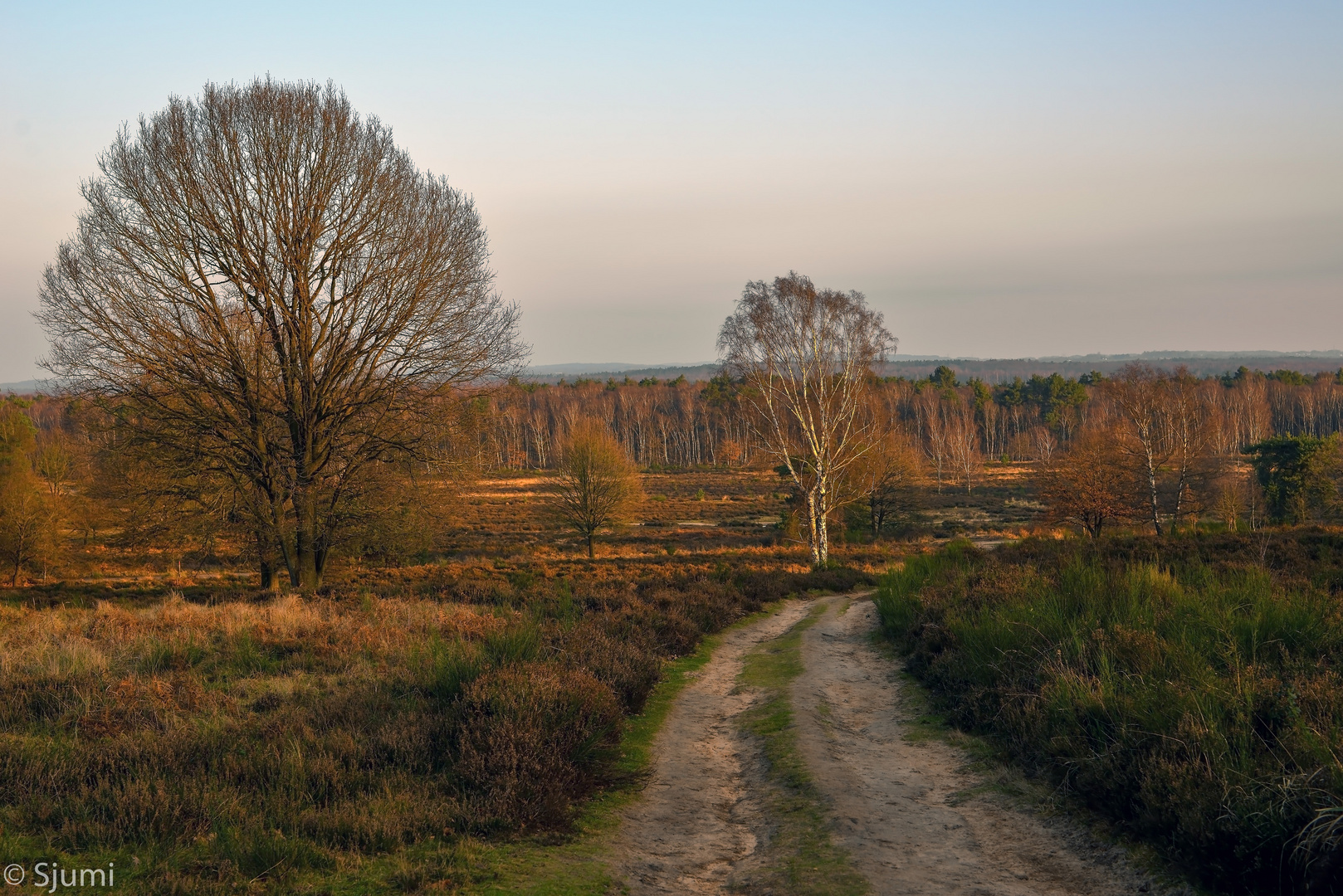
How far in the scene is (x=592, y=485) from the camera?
42.5 meters

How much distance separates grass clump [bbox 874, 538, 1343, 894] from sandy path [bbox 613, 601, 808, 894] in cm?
274

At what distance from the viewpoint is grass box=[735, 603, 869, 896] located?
502 centimetres

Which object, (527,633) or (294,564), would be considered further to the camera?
(294,564)

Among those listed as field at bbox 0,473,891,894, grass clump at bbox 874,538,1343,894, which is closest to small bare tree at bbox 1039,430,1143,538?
grass clump at bbox 874,538,1343,894

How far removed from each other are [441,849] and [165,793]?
6.38 ft

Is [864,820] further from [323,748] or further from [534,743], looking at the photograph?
[323,748]

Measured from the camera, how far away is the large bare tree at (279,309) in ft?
51.0

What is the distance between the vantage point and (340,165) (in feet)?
55.2

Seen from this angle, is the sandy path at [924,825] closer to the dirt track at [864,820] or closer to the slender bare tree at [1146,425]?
the dirt track at [864,820]

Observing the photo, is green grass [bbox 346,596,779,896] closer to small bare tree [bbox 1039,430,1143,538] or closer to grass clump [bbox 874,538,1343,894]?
grass clump [bbox 874,538,1343,894]

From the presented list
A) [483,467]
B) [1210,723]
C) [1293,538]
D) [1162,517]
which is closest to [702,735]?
[1210,723]

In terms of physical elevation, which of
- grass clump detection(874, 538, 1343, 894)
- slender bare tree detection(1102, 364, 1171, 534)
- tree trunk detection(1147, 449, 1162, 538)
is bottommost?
tree trunk detection(1147, 449, 1162, 538)

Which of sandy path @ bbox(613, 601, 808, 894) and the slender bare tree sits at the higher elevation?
the slender bare tree

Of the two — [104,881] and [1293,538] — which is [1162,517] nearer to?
[1293,538]
